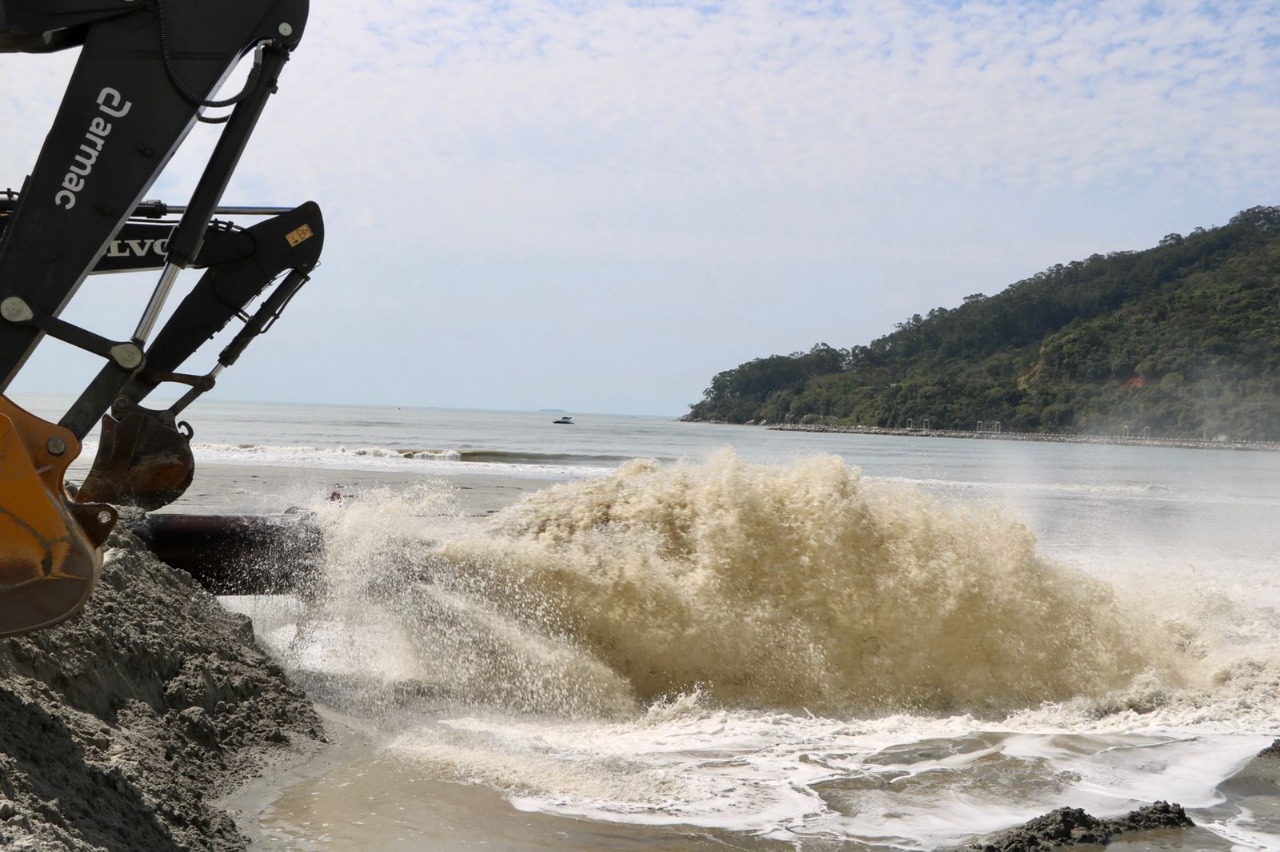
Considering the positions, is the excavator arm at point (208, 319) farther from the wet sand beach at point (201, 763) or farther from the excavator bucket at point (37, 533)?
the excavator bucket at point (37, 533)

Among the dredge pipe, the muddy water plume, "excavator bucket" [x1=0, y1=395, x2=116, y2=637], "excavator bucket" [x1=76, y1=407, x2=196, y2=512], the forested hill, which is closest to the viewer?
"excavator bucket" [x1=0, y1=395, x2=116, y2=637]

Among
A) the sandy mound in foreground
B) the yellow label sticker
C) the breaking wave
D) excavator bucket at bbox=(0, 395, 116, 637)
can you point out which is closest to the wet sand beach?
the sandy mound in foreground

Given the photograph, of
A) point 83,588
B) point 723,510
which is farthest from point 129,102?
point 723,510

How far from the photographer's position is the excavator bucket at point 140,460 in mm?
6680

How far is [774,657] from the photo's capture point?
8562 millimetres

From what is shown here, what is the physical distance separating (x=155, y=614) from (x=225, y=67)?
359 cm

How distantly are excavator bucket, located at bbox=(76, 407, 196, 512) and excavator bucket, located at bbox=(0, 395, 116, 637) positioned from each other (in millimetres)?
2831

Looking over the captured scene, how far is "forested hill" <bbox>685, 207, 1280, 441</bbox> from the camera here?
10331 cm

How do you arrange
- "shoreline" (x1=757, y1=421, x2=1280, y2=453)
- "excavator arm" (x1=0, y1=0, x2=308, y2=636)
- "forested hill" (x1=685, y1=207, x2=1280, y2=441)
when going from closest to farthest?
"excavator arm" (x1=0, y1=0, x2=308, y2=636), "shoreline" (x1=757, y1=421, x2=1280, y2=453), "forested hill" (x1=685, y1=207, x2=1280, y2=441)

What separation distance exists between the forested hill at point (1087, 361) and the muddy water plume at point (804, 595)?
99.3m

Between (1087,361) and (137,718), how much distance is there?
124334 mm

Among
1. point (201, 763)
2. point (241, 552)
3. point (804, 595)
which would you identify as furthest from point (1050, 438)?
point (201, 763)

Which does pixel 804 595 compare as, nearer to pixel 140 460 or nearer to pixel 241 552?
pixel 241 552

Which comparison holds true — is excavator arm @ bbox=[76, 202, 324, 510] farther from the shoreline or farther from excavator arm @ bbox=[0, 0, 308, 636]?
the shoreline
